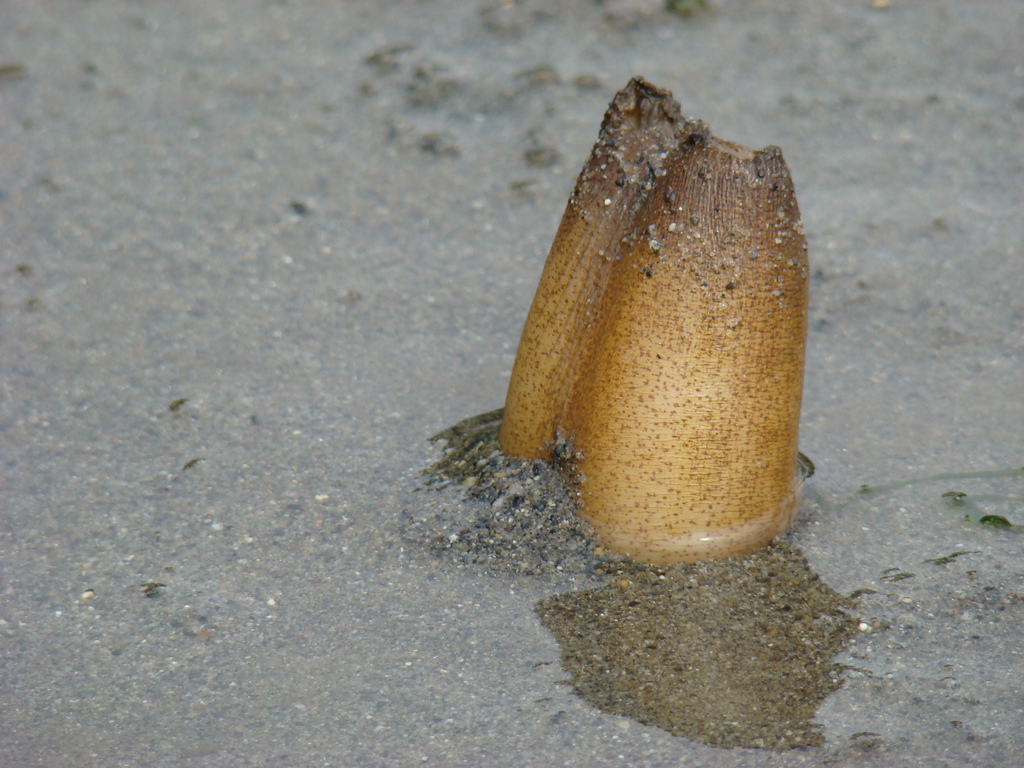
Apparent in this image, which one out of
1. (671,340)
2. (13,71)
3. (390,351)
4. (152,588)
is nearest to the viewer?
(671,340)

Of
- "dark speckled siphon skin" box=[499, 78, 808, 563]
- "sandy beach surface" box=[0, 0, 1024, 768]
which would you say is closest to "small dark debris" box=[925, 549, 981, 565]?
"sandy beach surface" box=[0, 0, 1024, 768]

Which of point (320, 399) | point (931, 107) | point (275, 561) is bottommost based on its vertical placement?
point (275, 561)

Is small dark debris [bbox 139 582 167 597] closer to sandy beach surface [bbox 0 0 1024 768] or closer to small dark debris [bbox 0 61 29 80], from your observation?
sandy beach surface [bbox 0 0 1024 768]

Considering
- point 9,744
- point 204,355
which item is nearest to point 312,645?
point 9,744

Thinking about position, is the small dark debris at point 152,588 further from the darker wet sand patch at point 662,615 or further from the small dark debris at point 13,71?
the small dark debris at point 13,71

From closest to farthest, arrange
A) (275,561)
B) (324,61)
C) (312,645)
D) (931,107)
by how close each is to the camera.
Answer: (312,645) < (275,561) < (931,107) < (324,61)

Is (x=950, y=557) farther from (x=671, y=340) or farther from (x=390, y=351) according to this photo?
(x=390, y=351)

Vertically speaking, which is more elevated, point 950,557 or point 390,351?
point 390,351

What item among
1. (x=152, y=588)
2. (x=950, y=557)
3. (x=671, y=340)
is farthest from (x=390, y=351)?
(x=950, y=557)

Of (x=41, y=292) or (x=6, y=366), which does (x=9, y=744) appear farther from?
(x=41, y=292)
